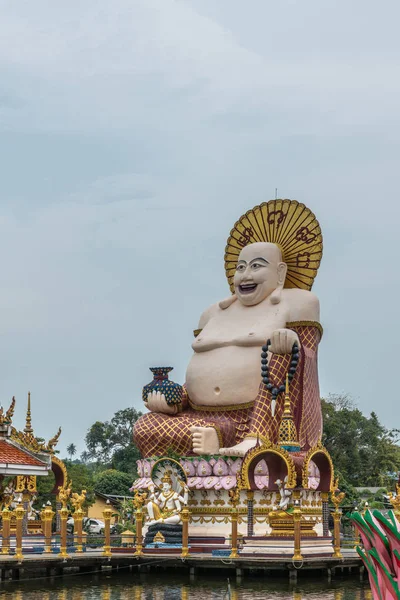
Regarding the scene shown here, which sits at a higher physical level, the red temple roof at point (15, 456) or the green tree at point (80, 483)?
the green tree at point (80, 483)

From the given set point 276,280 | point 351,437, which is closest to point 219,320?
point 276,280

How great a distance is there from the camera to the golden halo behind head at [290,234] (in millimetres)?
28641

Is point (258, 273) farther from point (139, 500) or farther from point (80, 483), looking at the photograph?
point (80, 483)

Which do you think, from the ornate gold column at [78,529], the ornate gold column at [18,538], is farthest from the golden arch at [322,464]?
the ornate gold column at [18,538]

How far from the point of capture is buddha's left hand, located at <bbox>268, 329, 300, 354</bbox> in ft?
84.9

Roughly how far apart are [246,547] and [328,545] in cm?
222

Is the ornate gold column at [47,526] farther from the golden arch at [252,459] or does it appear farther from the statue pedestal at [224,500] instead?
the golden arch at [252,459]

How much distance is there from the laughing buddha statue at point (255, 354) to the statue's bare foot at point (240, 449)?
0.08 ft

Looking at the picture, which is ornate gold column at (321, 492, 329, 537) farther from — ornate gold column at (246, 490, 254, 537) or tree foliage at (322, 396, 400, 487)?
tree foliage at (322, 396, 400, 487)

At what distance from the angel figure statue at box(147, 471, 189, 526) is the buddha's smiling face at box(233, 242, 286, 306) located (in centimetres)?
622

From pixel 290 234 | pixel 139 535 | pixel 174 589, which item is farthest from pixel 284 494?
pixel 290 234

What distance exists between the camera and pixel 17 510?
66.0 feet

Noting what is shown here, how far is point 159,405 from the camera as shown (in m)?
27.4

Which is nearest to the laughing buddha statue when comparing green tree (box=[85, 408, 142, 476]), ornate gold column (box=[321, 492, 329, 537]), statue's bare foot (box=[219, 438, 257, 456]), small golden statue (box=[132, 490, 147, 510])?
→ statue's bare foot (box=[219, 438, 257, 456])
